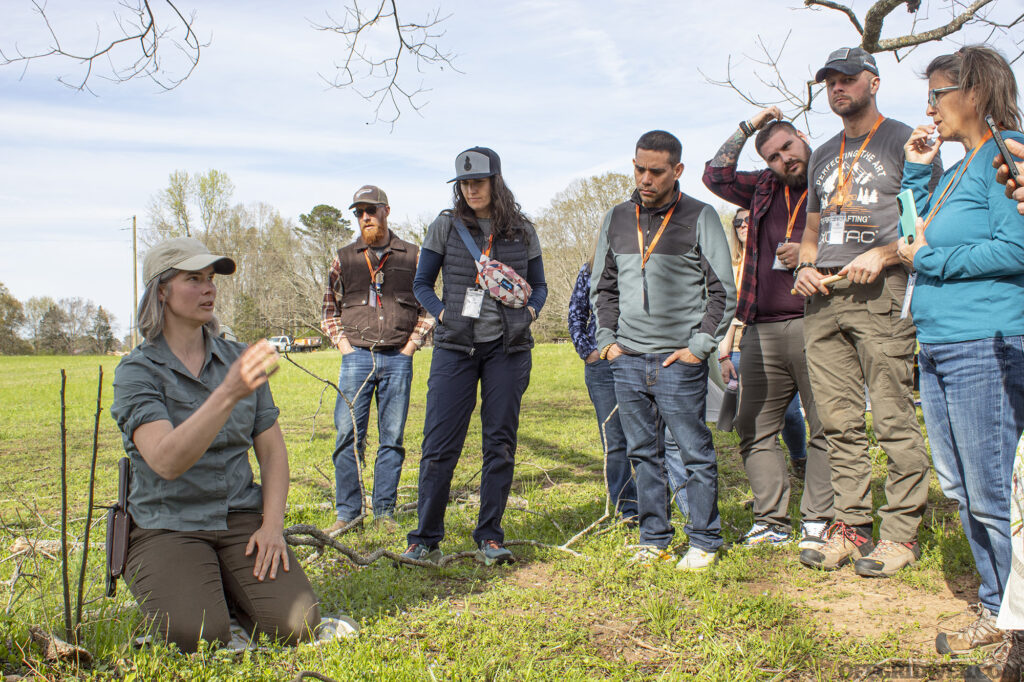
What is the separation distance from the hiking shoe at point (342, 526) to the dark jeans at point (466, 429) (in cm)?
A: 73

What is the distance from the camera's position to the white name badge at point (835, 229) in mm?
3934

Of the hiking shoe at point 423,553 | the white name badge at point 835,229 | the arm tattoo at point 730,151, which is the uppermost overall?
the arm tattoo at point 730,151

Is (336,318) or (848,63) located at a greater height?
(848,63)

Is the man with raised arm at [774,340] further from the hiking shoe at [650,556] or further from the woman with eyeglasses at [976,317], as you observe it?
the woman with eyeglasses at [976,317]

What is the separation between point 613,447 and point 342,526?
6.28 ft

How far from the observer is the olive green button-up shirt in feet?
9.66

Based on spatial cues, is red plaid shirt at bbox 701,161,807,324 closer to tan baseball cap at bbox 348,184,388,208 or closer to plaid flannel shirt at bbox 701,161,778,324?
plaid flannel shirt at bbox 701,161,778,324

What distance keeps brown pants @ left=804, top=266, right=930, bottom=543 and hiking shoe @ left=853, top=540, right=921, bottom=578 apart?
0.05 m

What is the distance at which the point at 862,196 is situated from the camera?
3898mm

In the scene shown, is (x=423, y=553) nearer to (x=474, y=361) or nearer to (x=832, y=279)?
(x=474, y=361)

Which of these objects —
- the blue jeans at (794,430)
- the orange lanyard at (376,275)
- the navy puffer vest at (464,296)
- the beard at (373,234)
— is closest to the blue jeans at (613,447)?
the navy puffer vest at (464,296)

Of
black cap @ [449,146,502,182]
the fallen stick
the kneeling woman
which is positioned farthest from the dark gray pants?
the kneeling woman

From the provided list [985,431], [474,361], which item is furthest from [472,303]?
[985,431]

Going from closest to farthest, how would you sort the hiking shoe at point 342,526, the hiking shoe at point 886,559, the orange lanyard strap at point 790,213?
the hiking shoe at point 886,559 < the orange lanyard strap at point 790,213 < the hiking shoe at point 342,526
